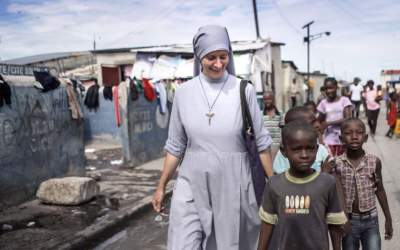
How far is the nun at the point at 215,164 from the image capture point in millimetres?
2896

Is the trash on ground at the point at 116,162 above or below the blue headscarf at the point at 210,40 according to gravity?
below

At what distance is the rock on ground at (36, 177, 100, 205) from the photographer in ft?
22.3

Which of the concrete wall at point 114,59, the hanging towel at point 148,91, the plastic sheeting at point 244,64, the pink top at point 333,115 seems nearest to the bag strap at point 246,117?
the pink top at point 333,115

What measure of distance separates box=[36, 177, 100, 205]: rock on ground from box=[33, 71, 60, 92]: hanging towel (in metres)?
1.59

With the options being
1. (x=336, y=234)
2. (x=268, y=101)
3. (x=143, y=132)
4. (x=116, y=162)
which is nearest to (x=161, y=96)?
(x=143, y=132)

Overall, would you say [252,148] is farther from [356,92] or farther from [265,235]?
[356,92]

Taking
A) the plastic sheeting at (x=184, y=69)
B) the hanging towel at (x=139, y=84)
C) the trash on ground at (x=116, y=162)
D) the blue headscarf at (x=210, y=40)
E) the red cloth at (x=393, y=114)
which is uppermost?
the plastic sheeting at (x=184, y=69)

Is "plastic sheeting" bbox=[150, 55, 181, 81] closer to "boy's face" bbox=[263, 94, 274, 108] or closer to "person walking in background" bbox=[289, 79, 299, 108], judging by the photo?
"boy's face" bbox=[263, 94, 274, 108]

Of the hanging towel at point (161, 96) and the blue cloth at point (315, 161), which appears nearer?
the blue cloth at point (315, 161)

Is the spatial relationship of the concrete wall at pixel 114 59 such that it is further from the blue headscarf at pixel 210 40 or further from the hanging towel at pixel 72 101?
the blue headscarf at pixel 210 40

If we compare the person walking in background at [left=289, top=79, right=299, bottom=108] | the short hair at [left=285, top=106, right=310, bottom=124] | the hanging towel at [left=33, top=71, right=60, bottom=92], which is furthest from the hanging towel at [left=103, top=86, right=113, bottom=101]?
the person walking in background at [left=289, top=79, right=299, bottom=108]

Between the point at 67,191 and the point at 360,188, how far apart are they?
471 cm

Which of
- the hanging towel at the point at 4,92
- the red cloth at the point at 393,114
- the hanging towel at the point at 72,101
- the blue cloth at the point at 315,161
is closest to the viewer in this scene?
the blue cloth at the point at 315,161

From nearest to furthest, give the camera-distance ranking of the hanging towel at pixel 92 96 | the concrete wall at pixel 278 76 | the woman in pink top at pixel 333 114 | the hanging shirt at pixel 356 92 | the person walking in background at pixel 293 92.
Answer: the woman in pink top at pixel 333 114
the hanging towel at pixel 92 96
the hanging shirt at pixel 356 92
the concrete wall at pixel 278 76
the person walking in background at pixel 293 92
